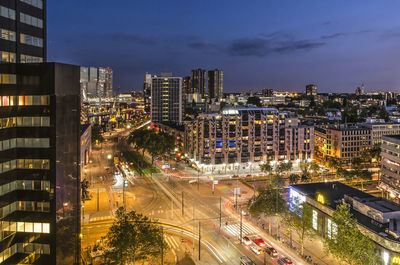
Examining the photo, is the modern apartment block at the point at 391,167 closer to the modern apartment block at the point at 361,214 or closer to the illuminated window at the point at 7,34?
the modern apartment block at the point at 361,214

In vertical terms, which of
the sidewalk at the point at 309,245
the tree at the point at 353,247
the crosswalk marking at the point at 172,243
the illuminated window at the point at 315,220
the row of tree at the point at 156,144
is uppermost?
the row of tree at the point at 156,144

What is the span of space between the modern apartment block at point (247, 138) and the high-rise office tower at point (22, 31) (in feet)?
197

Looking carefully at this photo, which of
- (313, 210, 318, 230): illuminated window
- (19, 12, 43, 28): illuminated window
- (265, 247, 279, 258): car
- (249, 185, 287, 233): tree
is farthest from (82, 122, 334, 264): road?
(19, 12, 43, 28): illuminated window

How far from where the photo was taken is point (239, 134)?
329 ft

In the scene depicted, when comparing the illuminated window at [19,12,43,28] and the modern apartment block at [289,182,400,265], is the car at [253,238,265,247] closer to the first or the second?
the modern apartment block at [289,182,400,265]

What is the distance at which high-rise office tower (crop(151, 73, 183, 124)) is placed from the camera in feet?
591

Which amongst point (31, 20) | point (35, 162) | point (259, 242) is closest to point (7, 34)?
point (31, 20)

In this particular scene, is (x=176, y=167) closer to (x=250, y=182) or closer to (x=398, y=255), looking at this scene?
(x=250, y=182)

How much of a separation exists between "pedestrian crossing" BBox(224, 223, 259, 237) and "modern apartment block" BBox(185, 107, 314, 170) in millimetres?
44635

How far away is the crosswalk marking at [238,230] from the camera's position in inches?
2012

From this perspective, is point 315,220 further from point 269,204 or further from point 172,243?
point 172,243

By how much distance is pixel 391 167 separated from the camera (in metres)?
74.9

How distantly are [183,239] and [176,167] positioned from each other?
5456 cm

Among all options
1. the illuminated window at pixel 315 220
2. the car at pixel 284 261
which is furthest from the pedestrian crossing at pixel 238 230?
the illuminated window at pixel 315 220
